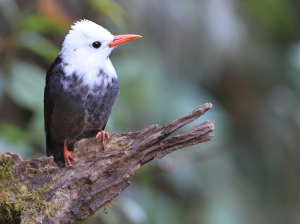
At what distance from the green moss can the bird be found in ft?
2.43

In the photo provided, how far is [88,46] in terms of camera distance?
12.7 feet

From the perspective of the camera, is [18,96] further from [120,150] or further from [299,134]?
[299,134]

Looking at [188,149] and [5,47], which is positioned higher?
[5,47]

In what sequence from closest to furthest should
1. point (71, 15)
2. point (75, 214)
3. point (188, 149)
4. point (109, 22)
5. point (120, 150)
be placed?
point (75, 214) → point (120, 150) → point (71, 15) → point (109, 22) → point (188, 149)

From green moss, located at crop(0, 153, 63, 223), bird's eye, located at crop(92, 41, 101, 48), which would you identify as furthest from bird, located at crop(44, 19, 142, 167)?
green moss, located at crop(0, 153, 63, 223)

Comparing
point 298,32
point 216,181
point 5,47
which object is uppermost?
point 298,32

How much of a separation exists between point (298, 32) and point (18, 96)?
6.24m

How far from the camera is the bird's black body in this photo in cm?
378

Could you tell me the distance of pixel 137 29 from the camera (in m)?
6.57

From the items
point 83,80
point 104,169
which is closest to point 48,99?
point 83,80

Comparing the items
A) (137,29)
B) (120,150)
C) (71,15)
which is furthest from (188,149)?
(120,150)

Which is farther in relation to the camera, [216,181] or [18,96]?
[216,181]

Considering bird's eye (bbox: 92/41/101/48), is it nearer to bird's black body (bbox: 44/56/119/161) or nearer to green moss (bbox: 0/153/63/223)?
bird's black body (bbox: 44/56/119/161)

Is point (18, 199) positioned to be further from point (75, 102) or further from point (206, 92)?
point (206, 92)
